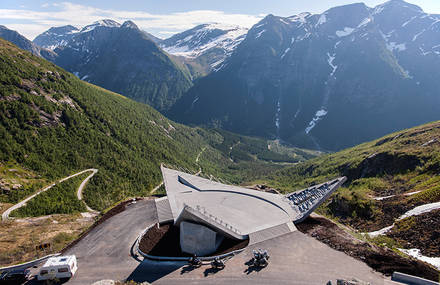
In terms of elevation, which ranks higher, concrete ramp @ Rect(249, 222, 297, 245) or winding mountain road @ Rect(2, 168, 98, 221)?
concrete ramp @ Rect(249, 222, 297, 245)

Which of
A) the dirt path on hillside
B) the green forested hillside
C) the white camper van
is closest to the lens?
the dirt path on hillside

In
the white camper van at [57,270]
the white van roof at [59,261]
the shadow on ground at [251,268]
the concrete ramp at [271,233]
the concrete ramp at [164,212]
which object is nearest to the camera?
the shadow on ground at [251,268]

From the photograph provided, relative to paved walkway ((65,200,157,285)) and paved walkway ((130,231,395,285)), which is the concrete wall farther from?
paved walkway ((65,200,157,285))

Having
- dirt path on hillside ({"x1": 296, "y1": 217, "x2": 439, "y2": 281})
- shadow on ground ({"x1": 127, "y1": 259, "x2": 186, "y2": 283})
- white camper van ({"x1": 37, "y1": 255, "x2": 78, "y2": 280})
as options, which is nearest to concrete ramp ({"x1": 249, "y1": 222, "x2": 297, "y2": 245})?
dirt path on hillside ({"x1": 296, "y1": 217, "x2": 439, "y2": 281})

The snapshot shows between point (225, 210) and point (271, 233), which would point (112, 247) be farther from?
point (271, 233)

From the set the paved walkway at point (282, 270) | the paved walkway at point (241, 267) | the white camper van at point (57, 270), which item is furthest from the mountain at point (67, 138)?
the paved walkway at point (282, 270)

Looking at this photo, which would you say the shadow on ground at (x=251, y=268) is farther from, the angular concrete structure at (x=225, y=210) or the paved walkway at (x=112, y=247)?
the paved walkway at (x=112, y=247)

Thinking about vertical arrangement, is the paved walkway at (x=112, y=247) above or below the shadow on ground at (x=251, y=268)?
below
